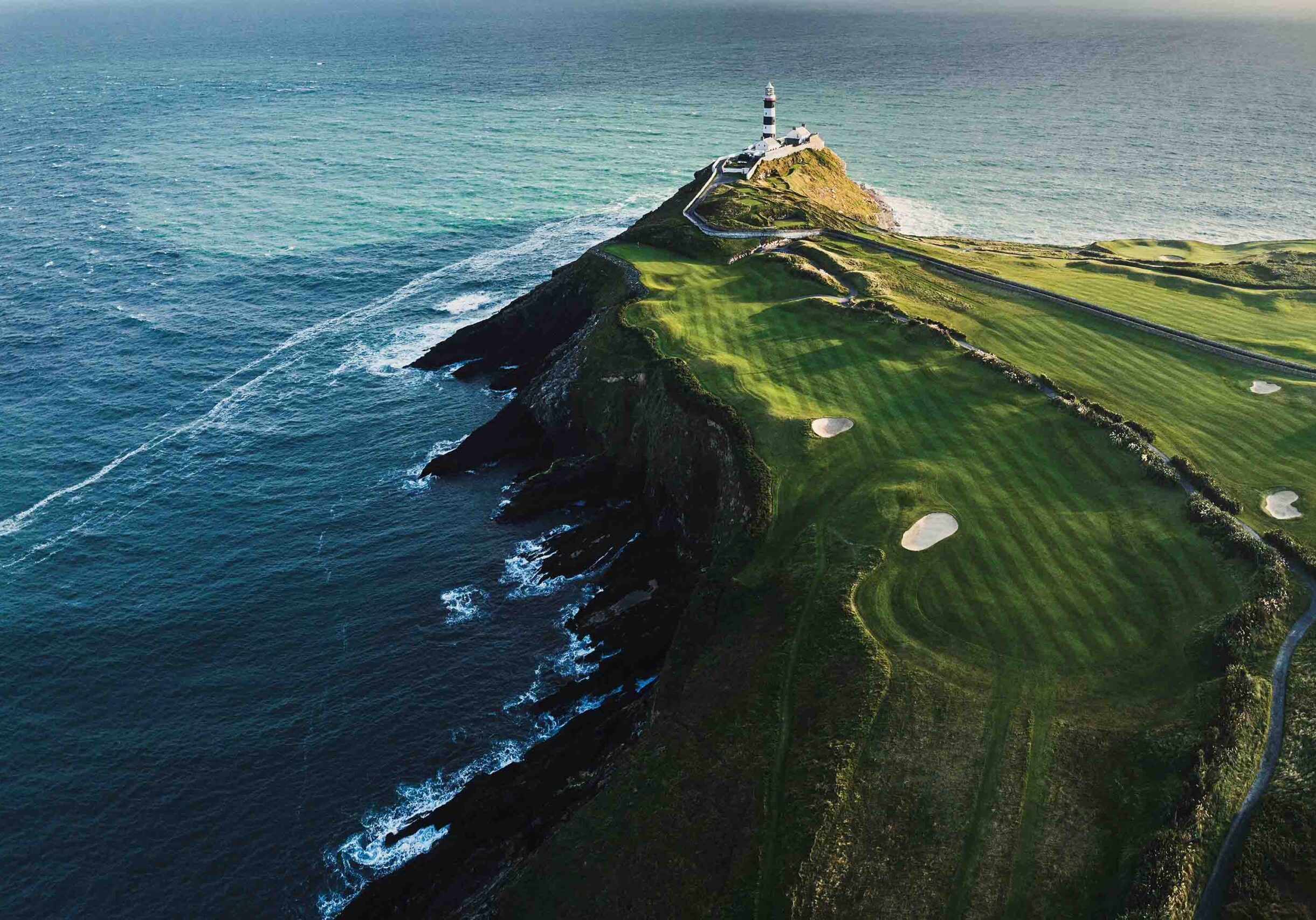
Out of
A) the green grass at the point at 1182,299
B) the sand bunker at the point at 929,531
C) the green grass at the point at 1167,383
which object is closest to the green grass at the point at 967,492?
the sand bunker at the point at 929,531

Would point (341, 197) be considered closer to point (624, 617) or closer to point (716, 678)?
point (624, 617)

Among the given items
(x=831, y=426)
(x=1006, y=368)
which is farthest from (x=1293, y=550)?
(x=831, y=426)

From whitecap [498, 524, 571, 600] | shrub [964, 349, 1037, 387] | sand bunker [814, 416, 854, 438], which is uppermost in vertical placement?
shrub [964, 349, 1037, 387]

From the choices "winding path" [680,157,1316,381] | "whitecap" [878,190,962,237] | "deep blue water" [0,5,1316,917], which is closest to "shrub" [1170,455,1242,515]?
"winding path" [680,157,1316,381]

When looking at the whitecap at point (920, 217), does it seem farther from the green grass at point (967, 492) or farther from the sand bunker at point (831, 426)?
the sand bunker at point (831, 426)

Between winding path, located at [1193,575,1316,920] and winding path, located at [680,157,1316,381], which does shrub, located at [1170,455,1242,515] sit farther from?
winding path, located at [680,157,1316,381]

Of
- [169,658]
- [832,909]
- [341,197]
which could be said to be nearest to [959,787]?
[832,909]
